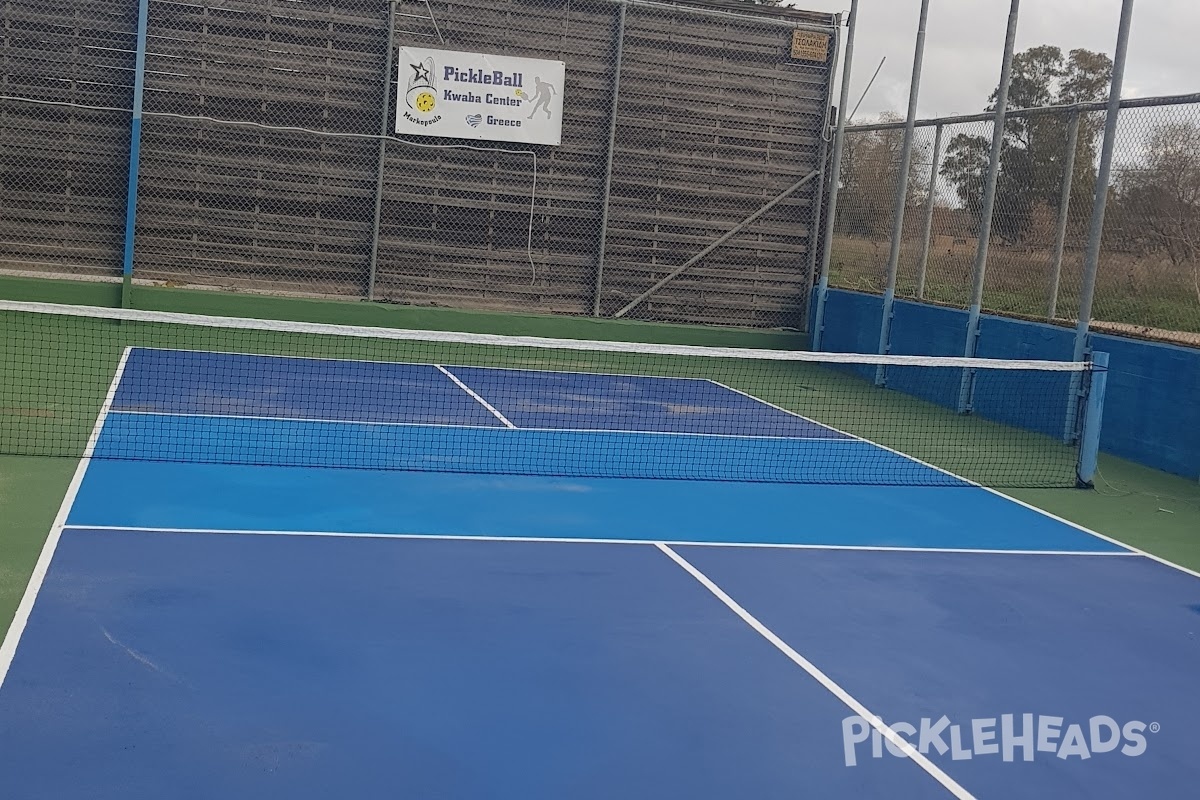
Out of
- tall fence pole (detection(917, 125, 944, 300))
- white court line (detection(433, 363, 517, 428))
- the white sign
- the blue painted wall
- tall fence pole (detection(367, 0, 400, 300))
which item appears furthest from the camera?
the white sign

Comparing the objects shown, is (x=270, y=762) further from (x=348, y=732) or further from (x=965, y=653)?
(x=965, y=653)

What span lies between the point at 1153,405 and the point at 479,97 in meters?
9.15

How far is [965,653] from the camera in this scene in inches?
222

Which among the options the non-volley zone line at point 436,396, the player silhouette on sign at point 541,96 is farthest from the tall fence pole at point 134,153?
the player silhouette on sign at point 541,96

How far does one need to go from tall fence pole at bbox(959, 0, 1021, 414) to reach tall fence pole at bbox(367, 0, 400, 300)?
289 inches

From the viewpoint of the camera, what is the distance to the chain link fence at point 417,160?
15539 millimetres

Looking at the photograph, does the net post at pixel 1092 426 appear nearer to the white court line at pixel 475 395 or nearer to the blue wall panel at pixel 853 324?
the white court line at pixel 475 395

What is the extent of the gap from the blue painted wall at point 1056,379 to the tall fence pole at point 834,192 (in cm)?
100

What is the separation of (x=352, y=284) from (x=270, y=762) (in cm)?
1288

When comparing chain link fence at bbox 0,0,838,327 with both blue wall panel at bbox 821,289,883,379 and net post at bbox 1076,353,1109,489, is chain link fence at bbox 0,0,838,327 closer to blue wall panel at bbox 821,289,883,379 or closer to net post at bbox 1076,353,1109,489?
blue wall panel at bbox 821,289,883,379

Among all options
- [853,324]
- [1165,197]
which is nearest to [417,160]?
[853,324]

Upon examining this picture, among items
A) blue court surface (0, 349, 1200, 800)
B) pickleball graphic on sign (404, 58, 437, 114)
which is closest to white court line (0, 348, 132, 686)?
blue court surface (0, 349, 1200, 800)

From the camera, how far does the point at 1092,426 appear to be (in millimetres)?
9656

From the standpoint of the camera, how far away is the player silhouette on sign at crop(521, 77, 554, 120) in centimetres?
1659
